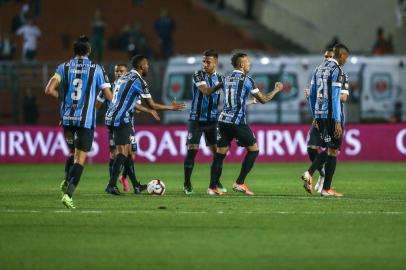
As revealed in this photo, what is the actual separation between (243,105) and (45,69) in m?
17.5

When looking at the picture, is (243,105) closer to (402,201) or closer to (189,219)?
(402,201)

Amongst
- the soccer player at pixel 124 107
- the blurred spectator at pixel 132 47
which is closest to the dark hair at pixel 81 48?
the soccer player at pixel 124 107

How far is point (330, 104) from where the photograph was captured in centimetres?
1764

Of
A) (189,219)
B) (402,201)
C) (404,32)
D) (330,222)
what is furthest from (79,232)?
(404,32)

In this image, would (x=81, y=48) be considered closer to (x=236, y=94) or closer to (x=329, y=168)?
(x=236, y=94)

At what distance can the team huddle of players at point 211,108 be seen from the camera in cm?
1608

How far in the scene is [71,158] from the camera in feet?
63.5

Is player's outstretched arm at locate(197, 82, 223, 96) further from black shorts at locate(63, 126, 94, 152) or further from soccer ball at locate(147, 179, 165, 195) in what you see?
black shorts at locate(63, 126, 94, 152)

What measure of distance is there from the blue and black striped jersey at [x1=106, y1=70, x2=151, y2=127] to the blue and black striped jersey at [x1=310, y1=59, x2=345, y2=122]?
102 inches

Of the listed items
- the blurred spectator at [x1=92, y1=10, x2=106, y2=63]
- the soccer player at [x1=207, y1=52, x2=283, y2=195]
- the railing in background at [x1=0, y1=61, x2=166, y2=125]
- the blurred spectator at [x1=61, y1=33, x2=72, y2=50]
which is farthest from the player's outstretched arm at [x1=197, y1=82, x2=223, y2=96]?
the blurred spectator at [x1=61, y1=33, x2=72, y2=50]

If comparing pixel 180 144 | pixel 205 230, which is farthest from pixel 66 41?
pixel 205 230

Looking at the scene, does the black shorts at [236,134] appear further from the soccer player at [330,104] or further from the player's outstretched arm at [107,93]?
the player's outstretched arm at [107,93]

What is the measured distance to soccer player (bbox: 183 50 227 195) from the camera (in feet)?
61.7

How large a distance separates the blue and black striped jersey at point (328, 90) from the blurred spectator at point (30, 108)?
1683 centimetres
